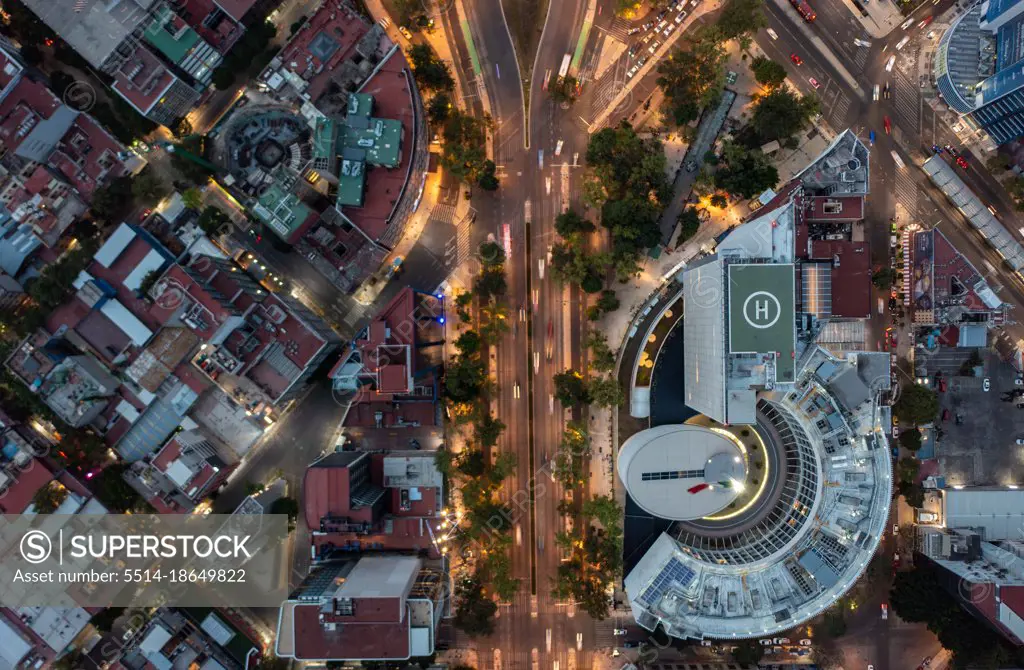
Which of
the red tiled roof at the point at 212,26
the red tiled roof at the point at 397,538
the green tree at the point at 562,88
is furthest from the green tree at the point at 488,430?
the red tiled roof at the point at 212,26

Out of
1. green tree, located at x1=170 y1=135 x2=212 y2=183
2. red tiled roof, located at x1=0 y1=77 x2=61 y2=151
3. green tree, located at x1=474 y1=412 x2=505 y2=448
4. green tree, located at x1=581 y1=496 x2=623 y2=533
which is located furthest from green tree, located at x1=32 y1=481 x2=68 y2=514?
green tree, located at x1=581 y1=496 x2=623 y2=533

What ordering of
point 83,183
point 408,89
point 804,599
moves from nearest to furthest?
point 804,599, point 408,89, point 83,183

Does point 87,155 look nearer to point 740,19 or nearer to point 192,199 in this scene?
→ point 192,199

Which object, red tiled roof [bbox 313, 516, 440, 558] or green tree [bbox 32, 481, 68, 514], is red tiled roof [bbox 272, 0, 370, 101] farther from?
green tree [bbox 32, 481, 68, 514]

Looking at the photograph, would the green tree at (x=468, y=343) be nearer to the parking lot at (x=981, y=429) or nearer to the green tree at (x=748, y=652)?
the green tree at (x=748, y=652)

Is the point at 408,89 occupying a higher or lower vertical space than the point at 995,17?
lower

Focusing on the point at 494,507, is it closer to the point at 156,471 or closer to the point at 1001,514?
the point at 156,471

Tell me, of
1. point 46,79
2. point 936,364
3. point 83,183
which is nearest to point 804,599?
point 936,364
